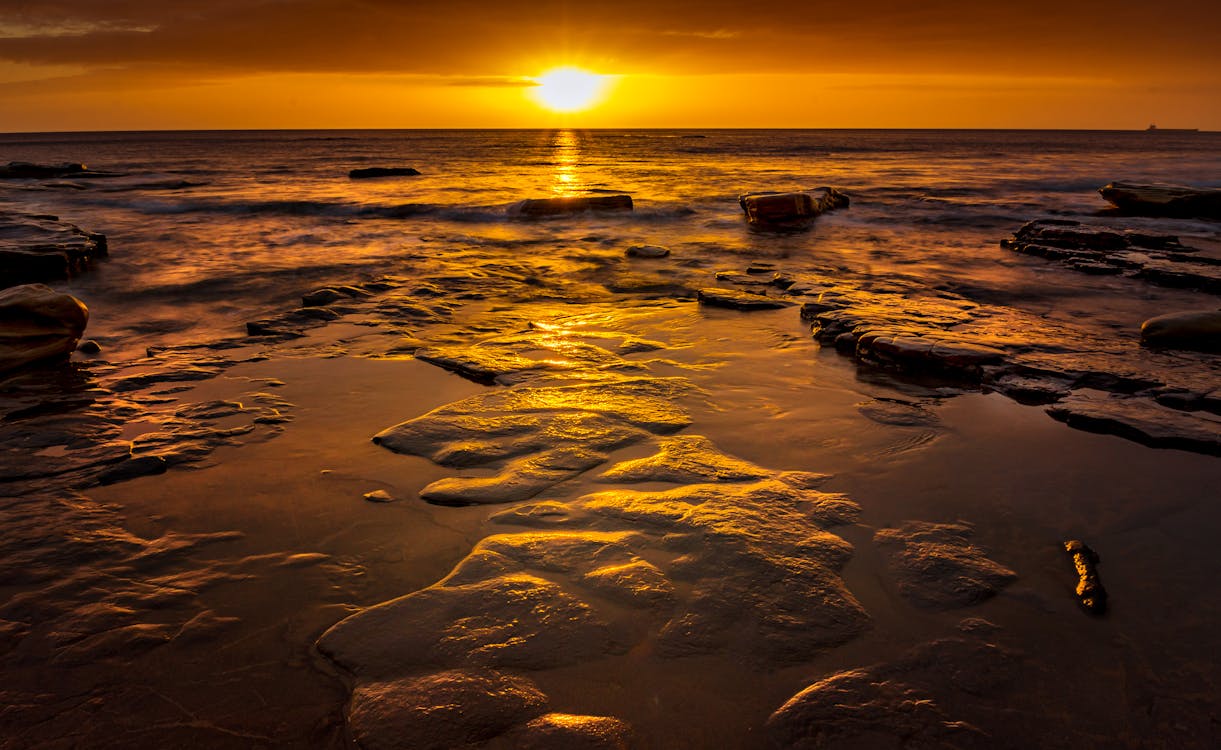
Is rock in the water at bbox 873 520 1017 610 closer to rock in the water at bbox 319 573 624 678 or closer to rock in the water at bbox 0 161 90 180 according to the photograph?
rock in the water at bbox 319 573 624 678

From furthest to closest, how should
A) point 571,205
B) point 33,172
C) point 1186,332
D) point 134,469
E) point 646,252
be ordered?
point 33,172 → point 571,205 → point 646,252 → point 1186,332 → point 134,469

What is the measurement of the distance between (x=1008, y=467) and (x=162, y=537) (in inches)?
177

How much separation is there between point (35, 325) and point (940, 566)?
7137 mm

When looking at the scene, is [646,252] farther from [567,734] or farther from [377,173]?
[377,173]

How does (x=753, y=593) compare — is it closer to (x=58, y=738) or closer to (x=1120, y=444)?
(x=58, y=738)

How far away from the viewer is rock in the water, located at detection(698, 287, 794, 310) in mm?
7914

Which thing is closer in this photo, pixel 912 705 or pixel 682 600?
pixel 912 705

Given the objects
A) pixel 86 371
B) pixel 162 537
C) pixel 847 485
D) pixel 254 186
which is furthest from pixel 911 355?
pixel 254 186

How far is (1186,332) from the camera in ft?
19.8

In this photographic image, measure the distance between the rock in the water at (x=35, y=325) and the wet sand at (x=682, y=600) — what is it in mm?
2226

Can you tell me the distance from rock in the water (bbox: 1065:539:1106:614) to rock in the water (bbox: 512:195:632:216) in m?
17.4

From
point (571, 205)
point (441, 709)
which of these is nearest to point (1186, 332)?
point (441, 709)

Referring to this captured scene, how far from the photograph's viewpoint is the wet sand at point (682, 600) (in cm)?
207

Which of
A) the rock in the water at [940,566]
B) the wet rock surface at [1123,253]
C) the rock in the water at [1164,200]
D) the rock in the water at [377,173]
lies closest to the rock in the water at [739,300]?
the rock in the water at [940,566]
